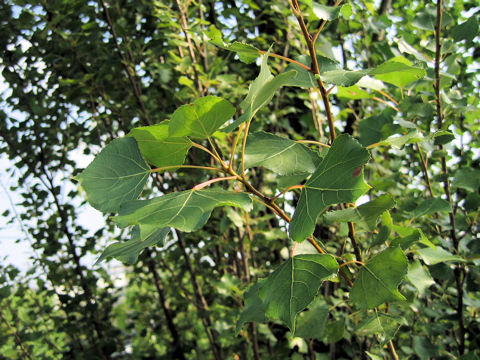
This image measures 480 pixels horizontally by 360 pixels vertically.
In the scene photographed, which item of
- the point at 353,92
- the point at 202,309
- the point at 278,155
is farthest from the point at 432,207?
the point at 202,309

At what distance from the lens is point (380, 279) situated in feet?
2.27

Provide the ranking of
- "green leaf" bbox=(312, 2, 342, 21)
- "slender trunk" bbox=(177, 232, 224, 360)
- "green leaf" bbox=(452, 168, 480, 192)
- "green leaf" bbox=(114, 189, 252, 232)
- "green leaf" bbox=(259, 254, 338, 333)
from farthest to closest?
1. "slender trunk" bbox=(177, 232, 224, 360)
2. "green leaf" bbox=(452, 168, 480, 192)
3. "green leaf" bbox=(312, 2, 342, 21)
4. "green leaf" bbox=(259, 254, 338, 333)
5. "green leaf" bbox=(114, 189, 252, 232)

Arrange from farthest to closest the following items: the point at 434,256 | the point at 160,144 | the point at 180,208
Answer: the point at 434,256
the point at 160,144
the point at 180,208

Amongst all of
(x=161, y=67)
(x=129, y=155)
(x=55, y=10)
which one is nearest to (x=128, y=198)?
(x=129, y=155)

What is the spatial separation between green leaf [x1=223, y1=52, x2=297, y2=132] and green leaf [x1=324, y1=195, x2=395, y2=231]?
0.80ft

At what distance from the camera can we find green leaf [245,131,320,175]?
675 millimetres

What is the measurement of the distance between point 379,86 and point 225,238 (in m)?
1.18

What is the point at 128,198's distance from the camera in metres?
0.60

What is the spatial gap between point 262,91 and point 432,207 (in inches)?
28.0

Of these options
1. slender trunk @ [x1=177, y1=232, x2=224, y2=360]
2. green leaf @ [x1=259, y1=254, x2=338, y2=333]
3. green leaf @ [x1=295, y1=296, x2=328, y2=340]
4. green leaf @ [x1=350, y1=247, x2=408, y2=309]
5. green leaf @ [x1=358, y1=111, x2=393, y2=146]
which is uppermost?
green leaf @ [x1=358, y1=111, x2=393, y2=146]

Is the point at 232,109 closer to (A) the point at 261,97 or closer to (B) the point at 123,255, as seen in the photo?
(A) the point at 261,97

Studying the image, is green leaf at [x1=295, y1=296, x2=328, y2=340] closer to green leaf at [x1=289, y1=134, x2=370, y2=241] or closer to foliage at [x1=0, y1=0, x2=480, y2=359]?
foliage at [x1=0, y1=0, x2=480, y2=359]

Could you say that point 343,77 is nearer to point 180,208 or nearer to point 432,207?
point 180,208

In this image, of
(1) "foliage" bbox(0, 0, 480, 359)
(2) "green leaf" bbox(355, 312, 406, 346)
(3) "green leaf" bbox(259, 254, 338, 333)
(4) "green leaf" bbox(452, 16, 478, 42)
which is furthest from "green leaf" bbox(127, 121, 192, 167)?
(4) "green leaf" bbox(452, 16, 478, 42)
